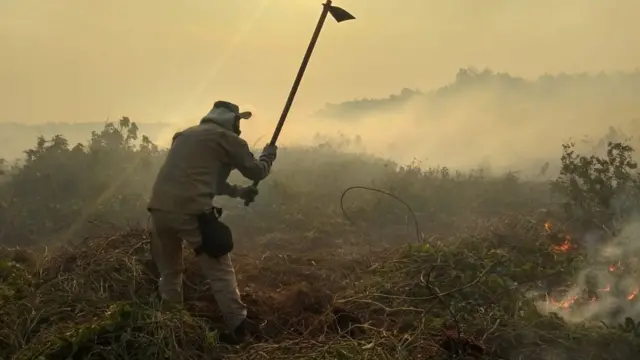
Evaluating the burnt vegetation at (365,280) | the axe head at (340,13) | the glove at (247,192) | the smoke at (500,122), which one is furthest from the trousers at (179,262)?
the smoke at (500,122)

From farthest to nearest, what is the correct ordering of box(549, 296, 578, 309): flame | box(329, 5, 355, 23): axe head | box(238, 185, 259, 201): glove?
box(329, 5, 355, 23): axe head
box(238, 185, 259, 201): glove
box(549, 296, 578, 309): flame

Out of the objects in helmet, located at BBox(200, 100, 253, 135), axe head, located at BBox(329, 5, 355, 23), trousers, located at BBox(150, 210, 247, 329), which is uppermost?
axe head, located at BBox(329, 5, 355, 23)

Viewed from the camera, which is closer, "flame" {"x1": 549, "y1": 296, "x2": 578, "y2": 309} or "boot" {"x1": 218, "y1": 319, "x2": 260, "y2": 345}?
"boot" {"x1": 218, "y1": 319, "x2": 260, "y2": 345}

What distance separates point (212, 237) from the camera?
15.4 ft

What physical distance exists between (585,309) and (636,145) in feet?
24.3

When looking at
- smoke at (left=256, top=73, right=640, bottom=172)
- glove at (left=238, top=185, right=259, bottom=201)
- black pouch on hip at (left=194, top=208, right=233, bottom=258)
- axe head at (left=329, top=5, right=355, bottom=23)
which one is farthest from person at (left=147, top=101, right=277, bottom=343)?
smoke at (left=256, top=73, right=640, bottom=172)

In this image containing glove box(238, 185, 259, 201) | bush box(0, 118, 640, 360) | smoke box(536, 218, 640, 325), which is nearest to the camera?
bush box(0, 118, 640, 360)

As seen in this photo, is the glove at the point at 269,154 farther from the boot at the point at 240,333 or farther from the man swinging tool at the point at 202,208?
the boot at the point at 240,333

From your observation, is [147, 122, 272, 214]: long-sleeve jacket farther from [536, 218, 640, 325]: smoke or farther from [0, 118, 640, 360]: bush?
[536, 218, 640, 325]: smoke

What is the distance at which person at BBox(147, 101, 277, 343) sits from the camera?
471 centimetres

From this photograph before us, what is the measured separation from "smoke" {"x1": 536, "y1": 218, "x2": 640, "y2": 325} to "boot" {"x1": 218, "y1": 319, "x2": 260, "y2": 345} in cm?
237

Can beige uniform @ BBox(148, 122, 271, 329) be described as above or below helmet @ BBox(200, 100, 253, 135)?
below

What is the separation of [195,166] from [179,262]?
2.74 feet

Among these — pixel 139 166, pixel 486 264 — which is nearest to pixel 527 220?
pixel 486 264
